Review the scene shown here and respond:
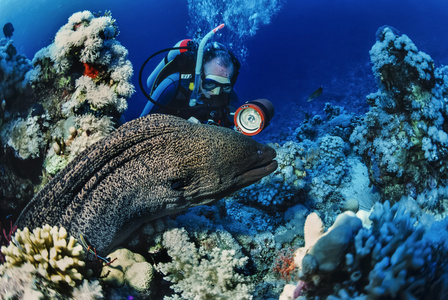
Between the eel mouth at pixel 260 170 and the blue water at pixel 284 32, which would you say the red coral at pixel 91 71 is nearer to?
the eel mouth at pixel 260 170

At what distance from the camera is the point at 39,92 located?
10.8 feet

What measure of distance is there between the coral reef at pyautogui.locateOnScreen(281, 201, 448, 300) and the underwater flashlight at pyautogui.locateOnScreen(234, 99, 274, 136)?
193 cm

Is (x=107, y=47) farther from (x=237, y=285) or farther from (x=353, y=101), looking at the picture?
(x=353, y=101)

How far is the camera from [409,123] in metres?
3.80

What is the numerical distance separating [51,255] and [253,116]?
2636mm

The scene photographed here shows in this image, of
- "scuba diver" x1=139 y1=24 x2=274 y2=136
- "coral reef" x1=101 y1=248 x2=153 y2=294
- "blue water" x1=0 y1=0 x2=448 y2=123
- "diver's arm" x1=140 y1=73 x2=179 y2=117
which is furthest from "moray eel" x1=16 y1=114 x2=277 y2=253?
"blue water" x1=0 y1=0 x2=448 y2=123

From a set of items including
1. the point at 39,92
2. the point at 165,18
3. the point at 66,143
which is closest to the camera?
the point at 66,143

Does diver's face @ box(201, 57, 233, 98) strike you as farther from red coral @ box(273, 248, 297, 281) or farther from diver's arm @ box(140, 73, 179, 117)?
red coral @ box(273, 248, 297, 281)

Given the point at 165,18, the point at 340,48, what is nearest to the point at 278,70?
the point at 340,48

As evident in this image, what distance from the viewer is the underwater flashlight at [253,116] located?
A: 3.43m

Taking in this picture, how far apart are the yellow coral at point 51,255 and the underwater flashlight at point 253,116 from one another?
2.39 meters

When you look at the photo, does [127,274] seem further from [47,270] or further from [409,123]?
[409,123]

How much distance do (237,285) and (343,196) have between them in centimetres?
281

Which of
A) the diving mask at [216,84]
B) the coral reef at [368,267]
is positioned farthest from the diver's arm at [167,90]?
the coral reef at [368,267]
